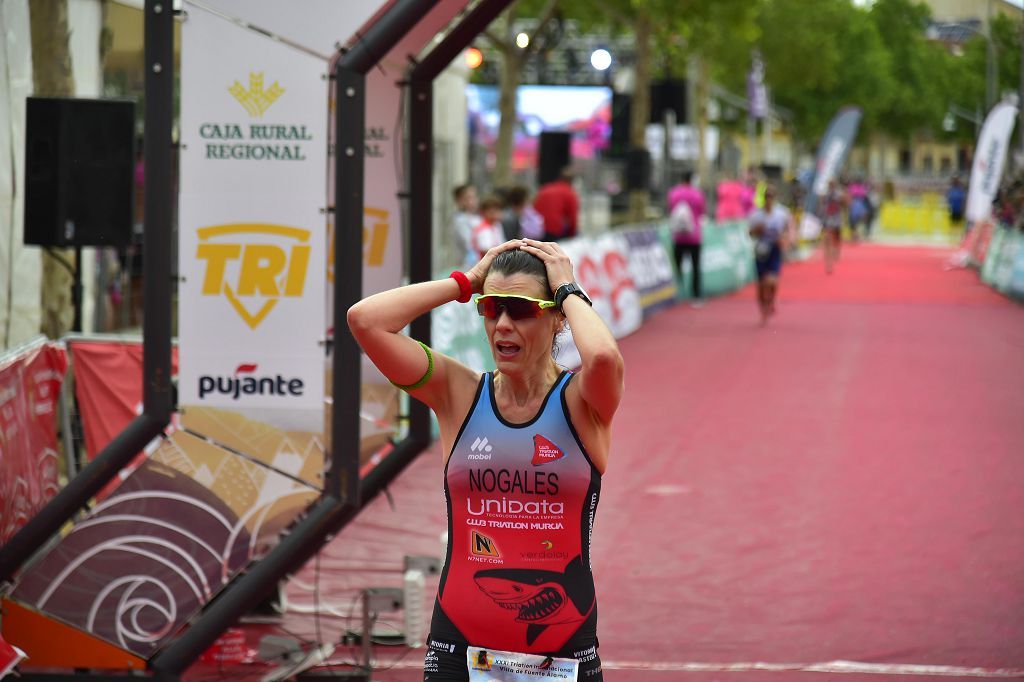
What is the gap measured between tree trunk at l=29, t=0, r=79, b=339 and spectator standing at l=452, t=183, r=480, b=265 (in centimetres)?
611

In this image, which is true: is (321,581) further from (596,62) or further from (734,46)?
(734,46)

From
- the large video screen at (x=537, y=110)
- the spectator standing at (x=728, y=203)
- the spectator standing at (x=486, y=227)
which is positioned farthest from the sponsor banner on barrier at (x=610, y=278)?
the large video screen at (x=537, y=110)

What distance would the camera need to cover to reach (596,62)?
26.2m

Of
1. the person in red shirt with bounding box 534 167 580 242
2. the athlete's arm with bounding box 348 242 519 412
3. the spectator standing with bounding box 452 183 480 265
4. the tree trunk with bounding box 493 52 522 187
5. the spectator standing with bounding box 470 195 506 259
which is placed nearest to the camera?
the athlete's arm with bounding box 348 242 519 412

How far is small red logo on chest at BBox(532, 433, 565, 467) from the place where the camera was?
3.64 m

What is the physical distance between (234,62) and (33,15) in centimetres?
450

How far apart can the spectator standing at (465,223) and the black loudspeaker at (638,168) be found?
47.2 ft

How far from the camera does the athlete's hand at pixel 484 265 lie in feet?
12.2

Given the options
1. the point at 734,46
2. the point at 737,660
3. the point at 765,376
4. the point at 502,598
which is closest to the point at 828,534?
the point at 737,660

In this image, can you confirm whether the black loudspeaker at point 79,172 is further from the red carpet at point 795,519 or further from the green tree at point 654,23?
the green tree at point 654,23

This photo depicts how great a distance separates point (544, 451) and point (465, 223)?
11879 mm

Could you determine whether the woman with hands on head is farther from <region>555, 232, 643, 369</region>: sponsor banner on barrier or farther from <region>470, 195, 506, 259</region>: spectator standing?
<region>555, 232, 643, 369</region>: sponsor banner on barrier

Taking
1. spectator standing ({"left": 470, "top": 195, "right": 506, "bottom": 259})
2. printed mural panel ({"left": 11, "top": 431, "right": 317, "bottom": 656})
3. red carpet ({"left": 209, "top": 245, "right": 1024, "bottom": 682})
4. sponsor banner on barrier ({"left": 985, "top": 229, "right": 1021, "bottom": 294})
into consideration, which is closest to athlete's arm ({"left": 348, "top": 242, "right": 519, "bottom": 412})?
printed mural panel ({"left": 11, "top": 431, "right": 317, "bottom": 656})

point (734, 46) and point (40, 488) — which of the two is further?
point (734, 46)
